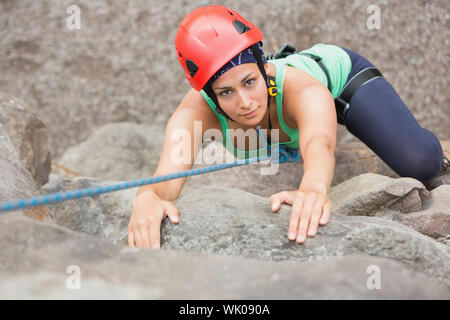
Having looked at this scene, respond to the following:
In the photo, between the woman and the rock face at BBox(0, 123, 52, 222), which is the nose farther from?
the rock face at BBox(0, 123, 52, 222)

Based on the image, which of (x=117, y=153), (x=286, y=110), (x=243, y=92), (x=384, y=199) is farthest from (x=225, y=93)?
(x=117, y=153)

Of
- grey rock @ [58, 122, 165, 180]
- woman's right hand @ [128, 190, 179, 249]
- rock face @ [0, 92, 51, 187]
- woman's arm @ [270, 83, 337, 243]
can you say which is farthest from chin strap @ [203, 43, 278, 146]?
grey rock @ [58, 122, 165, 180]

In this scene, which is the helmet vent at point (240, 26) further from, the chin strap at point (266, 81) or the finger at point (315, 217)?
the finger at point (315, 217)

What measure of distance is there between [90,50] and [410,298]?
404cm

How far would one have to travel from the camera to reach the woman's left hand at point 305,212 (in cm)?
142

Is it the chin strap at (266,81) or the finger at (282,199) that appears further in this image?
the chin strap at (266,81)

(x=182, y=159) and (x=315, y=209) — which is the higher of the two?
(x=182, y=159)

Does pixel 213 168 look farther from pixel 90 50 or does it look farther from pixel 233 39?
pixel 90 50

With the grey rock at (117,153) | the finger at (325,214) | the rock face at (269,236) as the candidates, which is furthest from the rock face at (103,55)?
the finger at (325,214)

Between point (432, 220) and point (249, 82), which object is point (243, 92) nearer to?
point (249, 82)

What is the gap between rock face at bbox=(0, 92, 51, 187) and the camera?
2.79 m

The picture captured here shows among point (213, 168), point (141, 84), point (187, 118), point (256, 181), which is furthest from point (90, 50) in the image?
point (213, 168)

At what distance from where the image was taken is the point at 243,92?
78.8 inches

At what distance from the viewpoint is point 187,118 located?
2244 millimetres
